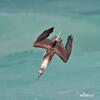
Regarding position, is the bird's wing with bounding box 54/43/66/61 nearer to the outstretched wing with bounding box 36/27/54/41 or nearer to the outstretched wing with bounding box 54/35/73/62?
the outstretched wing with bounding box 54/35/73/62

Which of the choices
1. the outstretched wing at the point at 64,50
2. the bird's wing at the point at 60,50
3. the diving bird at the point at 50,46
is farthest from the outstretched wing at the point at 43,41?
the outstretched wing at the point at 64,50

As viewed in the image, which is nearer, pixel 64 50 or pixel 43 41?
pixel 43 41

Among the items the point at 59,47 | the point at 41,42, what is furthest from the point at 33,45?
the point at 59,47

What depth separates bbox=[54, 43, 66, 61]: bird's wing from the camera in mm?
108950

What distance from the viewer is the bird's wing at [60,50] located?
10895 centimetres

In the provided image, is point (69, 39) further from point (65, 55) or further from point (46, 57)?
point (46, 57)

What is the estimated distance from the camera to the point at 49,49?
348 ft

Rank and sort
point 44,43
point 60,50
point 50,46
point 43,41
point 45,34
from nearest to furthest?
point 45,34
point 50,46
point 44,43
point 43,41
point 60,50

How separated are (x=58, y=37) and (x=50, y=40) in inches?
141

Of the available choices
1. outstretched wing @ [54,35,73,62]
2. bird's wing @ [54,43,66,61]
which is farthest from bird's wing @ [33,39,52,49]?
outstretched wing @ [54,35,73,62]

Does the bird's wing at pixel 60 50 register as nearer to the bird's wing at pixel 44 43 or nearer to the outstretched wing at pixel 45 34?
the bird's wing at pixel 44 43

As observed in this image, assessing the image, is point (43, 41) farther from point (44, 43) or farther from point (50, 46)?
point (50, 46)

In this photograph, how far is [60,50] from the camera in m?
112

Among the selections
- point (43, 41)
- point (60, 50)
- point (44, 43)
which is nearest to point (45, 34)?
point (43, 41)
